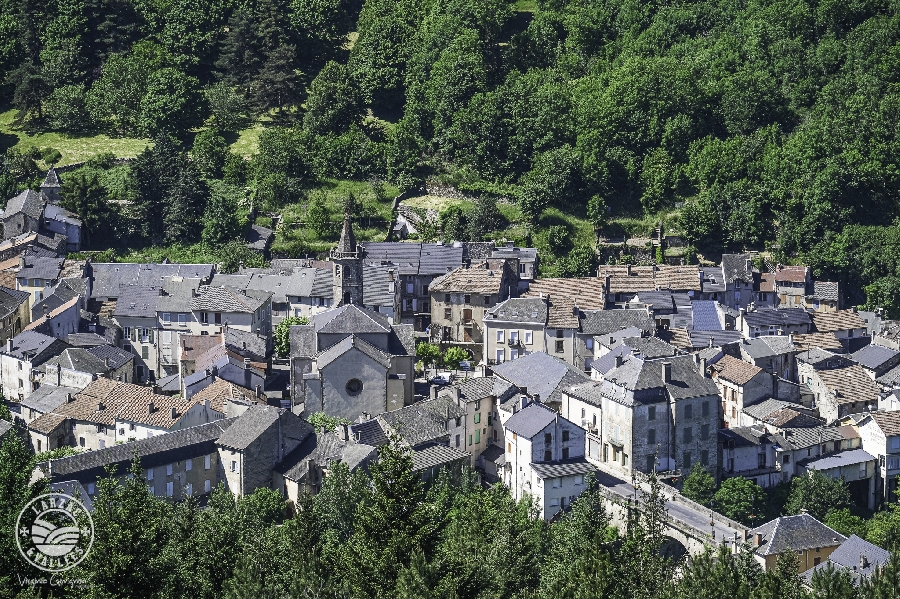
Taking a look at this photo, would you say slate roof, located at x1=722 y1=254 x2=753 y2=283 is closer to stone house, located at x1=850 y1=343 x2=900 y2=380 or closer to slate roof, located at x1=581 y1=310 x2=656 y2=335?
stone house, located at x1=850 y1=343 x2=900 y2=380

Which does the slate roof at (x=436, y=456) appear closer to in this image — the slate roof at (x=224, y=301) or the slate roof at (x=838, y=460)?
the slate roof at (x=838, y=460)

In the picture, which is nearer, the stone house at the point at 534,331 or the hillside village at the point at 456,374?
the hillside village at the point at 456,374

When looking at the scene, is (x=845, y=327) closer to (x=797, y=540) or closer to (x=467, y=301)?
(x=467, y=301)

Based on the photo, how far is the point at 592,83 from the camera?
12106 cm

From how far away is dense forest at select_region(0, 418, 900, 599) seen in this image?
150 feet

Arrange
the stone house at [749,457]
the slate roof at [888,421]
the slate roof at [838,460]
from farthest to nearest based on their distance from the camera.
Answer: the slate roof at [888,421]
the slate roof at [838,460]
the stone house at [749,457]

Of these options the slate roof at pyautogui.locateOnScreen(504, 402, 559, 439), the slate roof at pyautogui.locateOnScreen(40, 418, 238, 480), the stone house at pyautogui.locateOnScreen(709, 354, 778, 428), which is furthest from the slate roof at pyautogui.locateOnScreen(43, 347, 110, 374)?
the stone house at pyautogui.locateOnScreen(709, 354, 778, 428)

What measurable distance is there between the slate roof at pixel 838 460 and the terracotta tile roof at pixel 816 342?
11.4 metres

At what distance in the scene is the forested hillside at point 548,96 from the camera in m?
111

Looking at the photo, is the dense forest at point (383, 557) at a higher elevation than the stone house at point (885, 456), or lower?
higher

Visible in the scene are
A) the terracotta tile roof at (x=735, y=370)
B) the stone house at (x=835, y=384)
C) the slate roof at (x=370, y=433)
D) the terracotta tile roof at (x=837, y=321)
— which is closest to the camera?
the slate roof at (x=370, y=433)

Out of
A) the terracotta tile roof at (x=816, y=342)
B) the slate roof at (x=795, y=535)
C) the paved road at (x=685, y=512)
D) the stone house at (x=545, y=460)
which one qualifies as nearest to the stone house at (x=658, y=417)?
the paved road at (x=685, y=512)

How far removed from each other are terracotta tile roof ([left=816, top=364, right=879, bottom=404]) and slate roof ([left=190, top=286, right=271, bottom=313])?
37.1 m

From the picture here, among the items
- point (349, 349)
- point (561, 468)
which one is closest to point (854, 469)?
point (561, 468)
